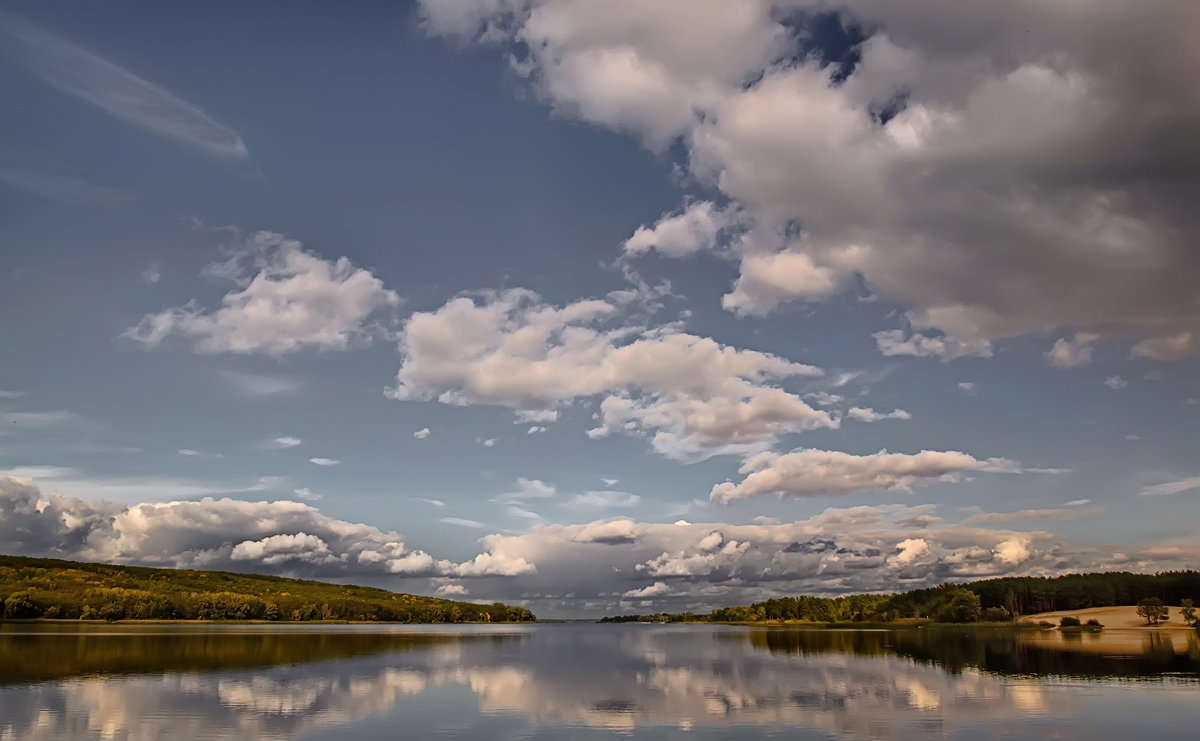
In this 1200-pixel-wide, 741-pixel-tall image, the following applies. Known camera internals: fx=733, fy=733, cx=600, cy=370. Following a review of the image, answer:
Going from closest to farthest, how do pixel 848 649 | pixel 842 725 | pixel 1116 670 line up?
pixel 842 725, pixel 1116 670, pixel 848 649

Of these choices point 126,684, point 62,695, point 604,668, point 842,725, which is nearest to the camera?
point 842,725

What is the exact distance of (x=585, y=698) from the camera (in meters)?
62.5

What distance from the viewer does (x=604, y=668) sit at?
9788 centimetres

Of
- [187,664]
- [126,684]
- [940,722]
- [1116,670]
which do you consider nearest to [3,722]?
[126,684]

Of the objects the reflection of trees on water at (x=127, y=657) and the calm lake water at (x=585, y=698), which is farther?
the reflection of trees on water at (x=127, y=657)

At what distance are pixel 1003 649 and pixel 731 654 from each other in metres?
47.8

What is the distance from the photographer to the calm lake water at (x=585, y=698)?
44.7 meters

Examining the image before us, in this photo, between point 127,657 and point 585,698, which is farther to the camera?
point 127,657

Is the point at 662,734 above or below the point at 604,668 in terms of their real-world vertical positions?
above

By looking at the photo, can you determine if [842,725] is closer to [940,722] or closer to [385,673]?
[940,722]

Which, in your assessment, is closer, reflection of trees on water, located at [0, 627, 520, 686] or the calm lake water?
the calm lake water

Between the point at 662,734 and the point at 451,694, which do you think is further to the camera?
the point at 451,694

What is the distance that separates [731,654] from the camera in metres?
124

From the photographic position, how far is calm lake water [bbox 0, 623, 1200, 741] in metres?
44.7
